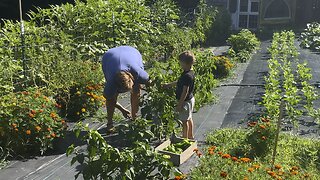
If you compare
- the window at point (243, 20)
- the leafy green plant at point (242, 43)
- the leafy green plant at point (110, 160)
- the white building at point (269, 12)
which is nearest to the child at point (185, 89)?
the leafy green plant at point (110, 160)

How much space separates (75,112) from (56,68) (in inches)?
31.2

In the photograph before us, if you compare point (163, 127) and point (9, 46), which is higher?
point (9, 46)

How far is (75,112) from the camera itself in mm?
6312

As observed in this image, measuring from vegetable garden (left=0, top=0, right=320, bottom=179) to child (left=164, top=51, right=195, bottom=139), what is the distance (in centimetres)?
14

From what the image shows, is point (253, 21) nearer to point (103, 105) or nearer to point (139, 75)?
point (103, 105)

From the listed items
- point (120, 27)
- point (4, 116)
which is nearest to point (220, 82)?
point (120, 27)

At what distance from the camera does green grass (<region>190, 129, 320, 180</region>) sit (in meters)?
4.22

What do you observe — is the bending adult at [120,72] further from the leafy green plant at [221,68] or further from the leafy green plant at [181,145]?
the leafy green plant at [221,68]

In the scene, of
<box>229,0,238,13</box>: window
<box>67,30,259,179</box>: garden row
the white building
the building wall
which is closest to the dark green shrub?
<box>229,0,238,13</box>: window

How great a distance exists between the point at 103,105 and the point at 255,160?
2.96 metres

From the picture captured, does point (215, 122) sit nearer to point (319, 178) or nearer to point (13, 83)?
point (319, 178)

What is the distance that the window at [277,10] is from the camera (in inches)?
916

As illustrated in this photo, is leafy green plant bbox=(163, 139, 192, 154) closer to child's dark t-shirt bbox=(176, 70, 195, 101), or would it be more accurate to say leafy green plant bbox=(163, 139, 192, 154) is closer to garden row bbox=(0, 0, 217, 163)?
child's dark t-shirt bbox=(176, 70, 195, 101)

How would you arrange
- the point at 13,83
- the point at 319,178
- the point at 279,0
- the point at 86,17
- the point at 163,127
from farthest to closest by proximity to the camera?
the point at 279,0 → the point at 86,17 → the point at 13,83 → the point at 163,127 → the point at 319,178
